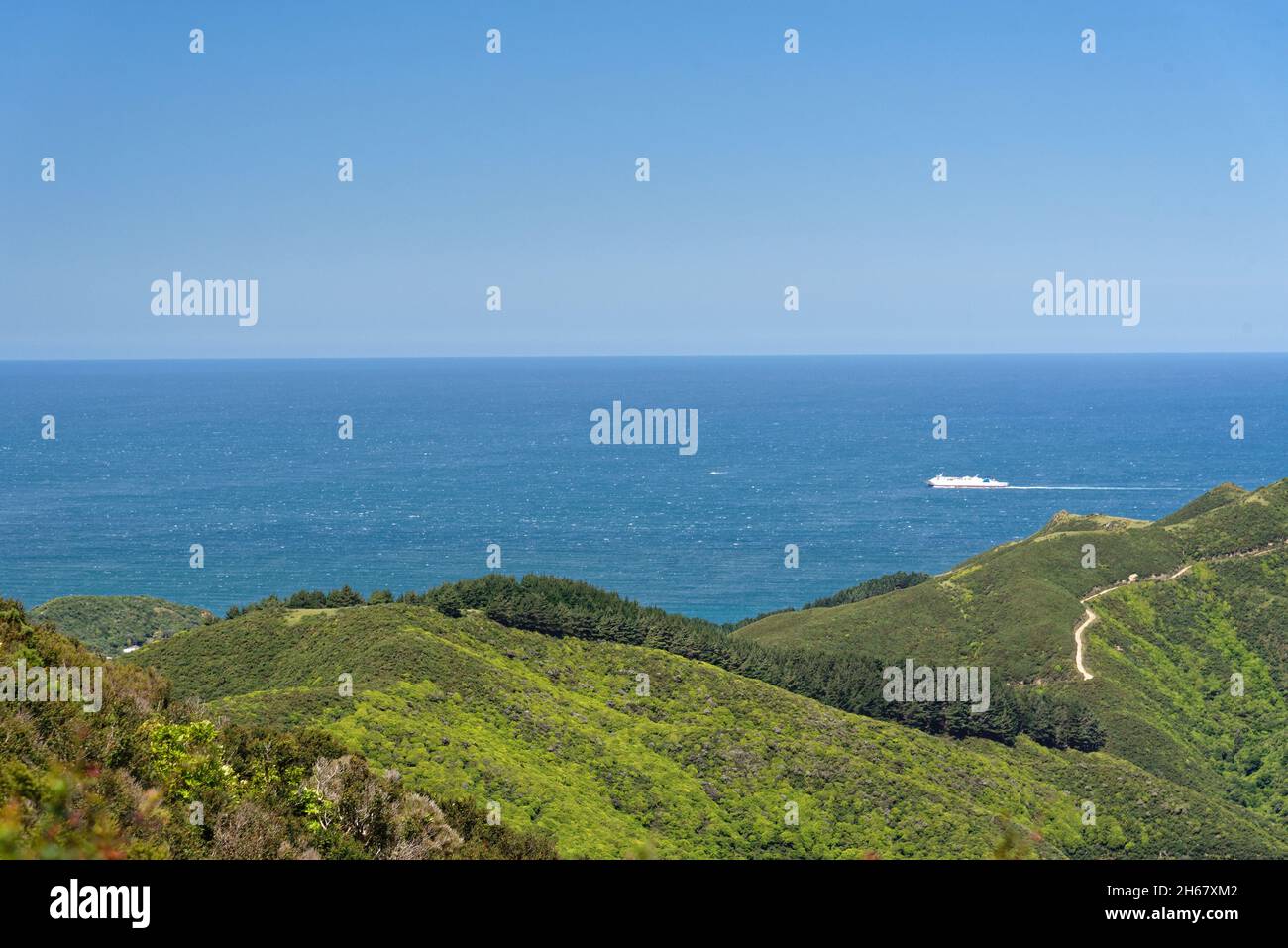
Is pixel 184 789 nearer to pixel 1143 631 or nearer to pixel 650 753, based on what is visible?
pixel 650 753
